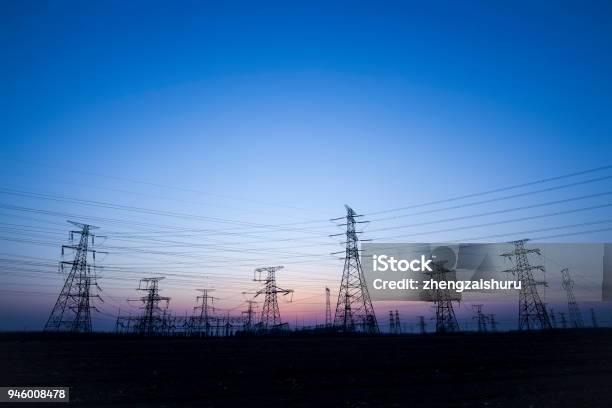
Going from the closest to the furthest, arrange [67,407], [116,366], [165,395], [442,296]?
[67,407], [165,395], [116,366], [442,296]

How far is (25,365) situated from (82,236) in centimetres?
4925

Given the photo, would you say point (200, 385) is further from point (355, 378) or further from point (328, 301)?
point (328, 301)

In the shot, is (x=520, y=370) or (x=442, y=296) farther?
(x=442, y=296)

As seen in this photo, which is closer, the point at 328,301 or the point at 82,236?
the point at 82,236

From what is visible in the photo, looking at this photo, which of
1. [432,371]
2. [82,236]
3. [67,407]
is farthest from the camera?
[82,236]

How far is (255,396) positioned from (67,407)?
555 centimetres

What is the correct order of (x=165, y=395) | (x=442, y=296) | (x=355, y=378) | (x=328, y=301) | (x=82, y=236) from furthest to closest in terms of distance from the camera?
(x=328, y=301) → (x=442, y=296) → (x=82, y=236) → (x=355, y=378) → (x=165, y=395)

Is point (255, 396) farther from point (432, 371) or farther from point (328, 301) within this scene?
point (328, 301)

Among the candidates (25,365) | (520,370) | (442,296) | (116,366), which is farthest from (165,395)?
Answer: (442,296)

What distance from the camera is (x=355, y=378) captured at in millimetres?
18641

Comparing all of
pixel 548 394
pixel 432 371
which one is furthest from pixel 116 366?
pixel 548 394

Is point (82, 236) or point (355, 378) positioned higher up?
point (82, 236)

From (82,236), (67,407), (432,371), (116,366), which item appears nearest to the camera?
(67,407)

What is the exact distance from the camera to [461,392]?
50.0 ft
